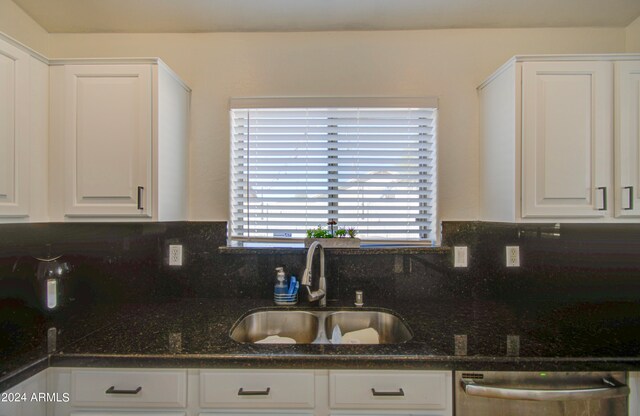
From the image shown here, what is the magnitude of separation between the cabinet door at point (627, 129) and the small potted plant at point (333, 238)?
1.17 meters

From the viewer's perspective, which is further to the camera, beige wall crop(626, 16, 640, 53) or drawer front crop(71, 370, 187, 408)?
beige wall crop(626, 16, 640, 53)

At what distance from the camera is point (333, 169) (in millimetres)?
1767

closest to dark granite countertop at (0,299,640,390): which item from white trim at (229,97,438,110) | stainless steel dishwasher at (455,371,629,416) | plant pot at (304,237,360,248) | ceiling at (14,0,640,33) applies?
stainless steel dishwasher at (455,371,629,416)

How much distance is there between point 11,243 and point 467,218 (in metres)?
2.28

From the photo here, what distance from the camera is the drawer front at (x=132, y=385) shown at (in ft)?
3.56

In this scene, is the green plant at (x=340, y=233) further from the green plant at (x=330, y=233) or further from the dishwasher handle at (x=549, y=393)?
the dishwasher handle at (x=549, y=393)

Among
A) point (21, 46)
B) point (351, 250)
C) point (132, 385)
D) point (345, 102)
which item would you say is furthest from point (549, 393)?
point (21, 46)

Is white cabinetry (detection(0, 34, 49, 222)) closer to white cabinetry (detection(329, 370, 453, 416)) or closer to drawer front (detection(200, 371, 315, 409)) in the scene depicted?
drawer front (detection(200, 371, 315, 409))

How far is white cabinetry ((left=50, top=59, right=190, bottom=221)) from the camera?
4.49 feet

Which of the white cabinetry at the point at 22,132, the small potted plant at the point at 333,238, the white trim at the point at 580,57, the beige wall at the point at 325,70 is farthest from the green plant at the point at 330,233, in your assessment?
the white cabinetry at the point at 22,132

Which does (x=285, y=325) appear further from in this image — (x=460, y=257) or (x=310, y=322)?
(x=460, y=257)

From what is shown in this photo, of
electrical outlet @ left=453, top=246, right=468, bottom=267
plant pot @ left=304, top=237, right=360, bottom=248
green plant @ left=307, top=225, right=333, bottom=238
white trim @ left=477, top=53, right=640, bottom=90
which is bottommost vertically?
electrical outlet @ left=453, top=246, right=468, bottom=267

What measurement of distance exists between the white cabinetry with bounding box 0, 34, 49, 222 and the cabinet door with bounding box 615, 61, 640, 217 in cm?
251

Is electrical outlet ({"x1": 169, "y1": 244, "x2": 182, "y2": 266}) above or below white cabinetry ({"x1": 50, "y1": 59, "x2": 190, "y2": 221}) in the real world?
below
